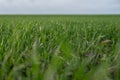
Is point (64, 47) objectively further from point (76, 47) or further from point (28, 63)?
point (76, 47)

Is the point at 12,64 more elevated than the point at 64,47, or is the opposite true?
the point at 64,47

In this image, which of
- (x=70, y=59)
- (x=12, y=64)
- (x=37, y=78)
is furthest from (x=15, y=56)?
(x=37, y=78)

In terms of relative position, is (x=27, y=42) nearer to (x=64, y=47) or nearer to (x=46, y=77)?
(x=64, y=47)

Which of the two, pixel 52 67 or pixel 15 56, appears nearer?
pixel 52 67

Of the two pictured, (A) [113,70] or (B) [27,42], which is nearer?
(A) [113,70]

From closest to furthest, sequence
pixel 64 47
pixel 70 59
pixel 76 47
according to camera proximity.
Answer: pixel 64 47
pixel 70 59
pixel 76 47

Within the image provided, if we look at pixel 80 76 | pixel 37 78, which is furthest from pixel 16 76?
pixel 80 76

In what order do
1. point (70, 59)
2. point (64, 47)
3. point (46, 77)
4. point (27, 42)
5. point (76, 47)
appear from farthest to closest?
point (27, 42)
point (76, 47)
point (70, 59)
point (64, 47)
point (46, 77)

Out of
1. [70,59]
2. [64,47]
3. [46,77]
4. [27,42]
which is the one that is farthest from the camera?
[27,42]

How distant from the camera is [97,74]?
602 millimetres

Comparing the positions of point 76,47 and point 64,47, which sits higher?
point 64,47

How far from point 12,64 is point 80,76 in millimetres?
393

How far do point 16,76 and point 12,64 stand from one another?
0.93ft

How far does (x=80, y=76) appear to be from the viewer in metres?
0.66
